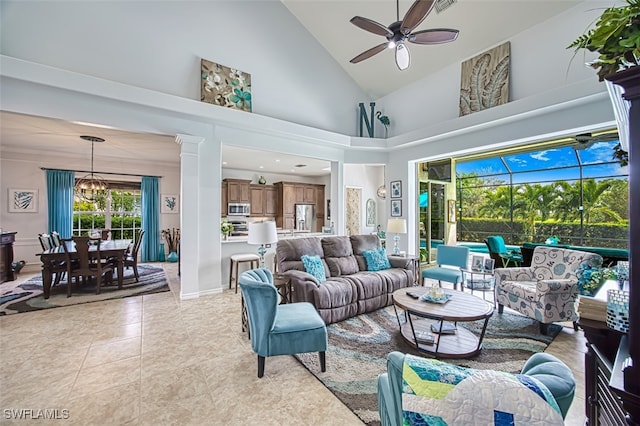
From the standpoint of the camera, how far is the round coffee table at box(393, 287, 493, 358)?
8.32 ft

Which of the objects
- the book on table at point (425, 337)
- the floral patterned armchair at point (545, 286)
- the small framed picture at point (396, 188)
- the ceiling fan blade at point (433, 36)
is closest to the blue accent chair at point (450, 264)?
the floral patterned armchair at point (545, 286)

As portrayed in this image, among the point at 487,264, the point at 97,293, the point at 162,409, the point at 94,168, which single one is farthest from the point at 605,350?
the point at 94,168

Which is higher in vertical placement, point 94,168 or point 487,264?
point 94,168

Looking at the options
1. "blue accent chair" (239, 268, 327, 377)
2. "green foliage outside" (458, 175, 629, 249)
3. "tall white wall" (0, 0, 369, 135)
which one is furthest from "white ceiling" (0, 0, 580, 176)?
"green foliage outside" (458, 175, 629, 249)

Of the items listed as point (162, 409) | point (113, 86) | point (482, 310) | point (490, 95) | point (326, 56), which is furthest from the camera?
point (326, 56)

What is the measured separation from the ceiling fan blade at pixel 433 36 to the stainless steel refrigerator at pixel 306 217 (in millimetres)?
6922

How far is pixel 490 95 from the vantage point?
14.9 feet

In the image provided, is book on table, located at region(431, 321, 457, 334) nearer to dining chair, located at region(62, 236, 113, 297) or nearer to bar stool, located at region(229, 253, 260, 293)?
bar stool, located at region(229, 253, 260, 293)

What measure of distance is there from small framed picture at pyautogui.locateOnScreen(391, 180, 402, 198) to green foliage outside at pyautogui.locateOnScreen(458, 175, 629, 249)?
155 inches

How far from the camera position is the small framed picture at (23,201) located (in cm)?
600

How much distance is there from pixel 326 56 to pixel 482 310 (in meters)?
5.84

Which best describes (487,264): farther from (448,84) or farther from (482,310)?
(448,84)

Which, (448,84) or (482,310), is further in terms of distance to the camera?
(448,84)

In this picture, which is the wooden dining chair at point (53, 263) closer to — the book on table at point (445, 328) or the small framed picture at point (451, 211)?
the book on table at point (445, 328)
